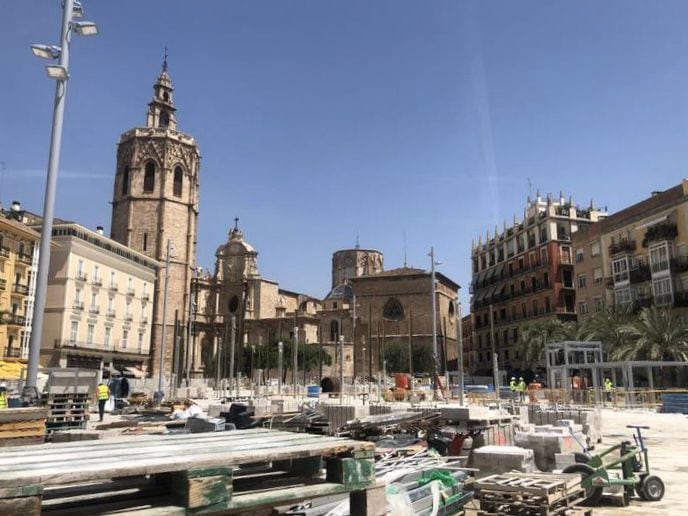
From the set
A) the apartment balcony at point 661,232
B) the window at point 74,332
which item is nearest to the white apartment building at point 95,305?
the window at point 74,332

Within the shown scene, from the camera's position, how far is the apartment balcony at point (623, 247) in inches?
1651

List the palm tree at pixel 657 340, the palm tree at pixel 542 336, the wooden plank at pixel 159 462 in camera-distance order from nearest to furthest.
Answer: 1. the wooden plank at pixel 159 462
2. the palm tree at pixel 657 340
3. the palm tree at pixel 542 336

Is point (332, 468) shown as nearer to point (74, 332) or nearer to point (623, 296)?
point (623, 296)

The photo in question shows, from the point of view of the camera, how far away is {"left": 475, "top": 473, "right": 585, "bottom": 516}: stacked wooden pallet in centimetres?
604

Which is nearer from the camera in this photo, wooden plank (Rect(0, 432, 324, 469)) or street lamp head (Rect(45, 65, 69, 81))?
wooden plank (Rect(0, 432, 324, 469))

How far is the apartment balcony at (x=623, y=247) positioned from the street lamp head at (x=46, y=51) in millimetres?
40212

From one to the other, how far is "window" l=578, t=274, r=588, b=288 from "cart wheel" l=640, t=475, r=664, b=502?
141 feet

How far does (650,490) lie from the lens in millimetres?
7953

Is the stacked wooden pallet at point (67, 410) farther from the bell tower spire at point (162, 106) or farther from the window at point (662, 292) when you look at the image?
the bell tower spire at point (162, 106)

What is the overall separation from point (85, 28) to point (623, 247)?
4028cm

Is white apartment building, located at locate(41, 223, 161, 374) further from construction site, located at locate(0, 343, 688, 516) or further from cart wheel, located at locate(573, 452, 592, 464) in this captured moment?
cart wheel, located at locate(573, 452, 592, 464)

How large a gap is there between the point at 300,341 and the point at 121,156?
101ft

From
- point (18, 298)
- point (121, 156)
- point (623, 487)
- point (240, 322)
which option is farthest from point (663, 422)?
point (121, 156)

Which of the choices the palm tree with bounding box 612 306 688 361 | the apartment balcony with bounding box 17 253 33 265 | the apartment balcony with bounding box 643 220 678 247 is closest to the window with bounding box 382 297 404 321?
the apartment balcony with bounding box 643 220 678 247
